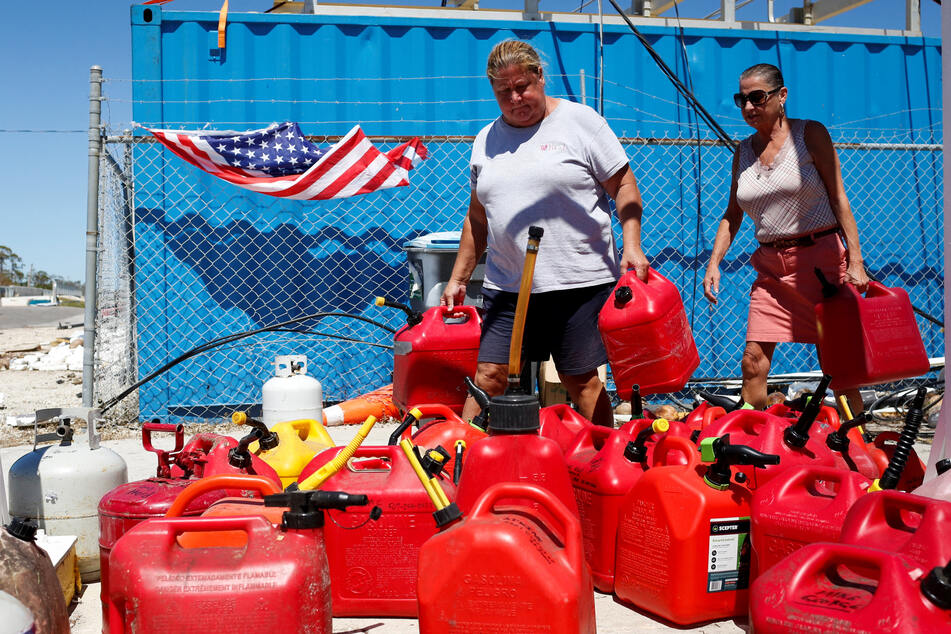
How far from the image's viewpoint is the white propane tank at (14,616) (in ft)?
5.24

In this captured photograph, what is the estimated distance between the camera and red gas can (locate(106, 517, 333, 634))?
5.61 ft

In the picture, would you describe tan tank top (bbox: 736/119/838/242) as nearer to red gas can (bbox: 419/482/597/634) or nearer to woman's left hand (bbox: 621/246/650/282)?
woman's left hand (bbox: 621/246/650/282)

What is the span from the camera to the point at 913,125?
24.9 feet

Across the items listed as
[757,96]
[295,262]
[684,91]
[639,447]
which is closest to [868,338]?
[757,96]

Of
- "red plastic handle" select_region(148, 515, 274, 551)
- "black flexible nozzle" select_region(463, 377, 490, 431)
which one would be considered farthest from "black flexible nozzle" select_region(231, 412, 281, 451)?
"red plastic handle" select_region(148, 515, 274, 551)

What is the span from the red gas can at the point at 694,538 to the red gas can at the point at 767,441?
0.14m

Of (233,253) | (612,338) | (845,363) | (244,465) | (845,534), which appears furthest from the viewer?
(233,253)

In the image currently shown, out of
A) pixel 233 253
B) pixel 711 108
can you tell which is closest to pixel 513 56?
pixel 233 253

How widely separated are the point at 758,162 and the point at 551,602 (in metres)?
2.72

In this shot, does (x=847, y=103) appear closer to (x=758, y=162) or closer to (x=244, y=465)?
(x=758, y=162)

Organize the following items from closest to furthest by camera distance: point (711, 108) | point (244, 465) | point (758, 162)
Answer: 1. point (244, 465)
2. point (758, 162)
3. point (711, 108)

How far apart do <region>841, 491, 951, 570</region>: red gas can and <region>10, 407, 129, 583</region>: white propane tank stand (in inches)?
92.4

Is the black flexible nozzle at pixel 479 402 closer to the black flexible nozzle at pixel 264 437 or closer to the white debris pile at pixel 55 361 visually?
the black flexible nozzle at pixel 264 437

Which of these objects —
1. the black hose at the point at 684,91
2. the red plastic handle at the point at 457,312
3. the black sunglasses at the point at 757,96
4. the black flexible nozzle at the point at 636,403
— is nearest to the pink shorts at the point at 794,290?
the black sunglasses at the point at 757,96
